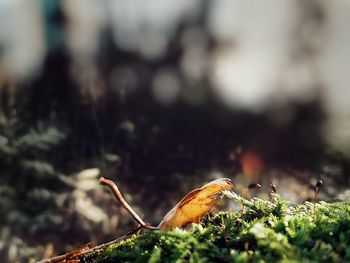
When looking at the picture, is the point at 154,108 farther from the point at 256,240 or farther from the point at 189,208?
the point at 256,240

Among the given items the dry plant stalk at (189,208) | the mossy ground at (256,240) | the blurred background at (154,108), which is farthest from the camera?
the blurred background at (154,108)

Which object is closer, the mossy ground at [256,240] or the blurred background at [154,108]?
the mossy ground at [256,240]

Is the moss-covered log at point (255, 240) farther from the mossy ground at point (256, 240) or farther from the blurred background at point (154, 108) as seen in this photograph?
the blurred background at point (154, 108)

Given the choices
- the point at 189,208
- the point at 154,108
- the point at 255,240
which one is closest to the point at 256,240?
the point at 255,240

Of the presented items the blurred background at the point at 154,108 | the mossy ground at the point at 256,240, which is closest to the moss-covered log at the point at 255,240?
the mossy ground at the point at 256,240

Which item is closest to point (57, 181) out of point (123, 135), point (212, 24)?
point (123, 135)

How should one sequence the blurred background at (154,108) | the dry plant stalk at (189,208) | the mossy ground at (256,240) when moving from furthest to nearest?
1. the blurred background at (154,108)
2. the dry plant stalk at (189,208)
3. the mossy ground at (256,240)
